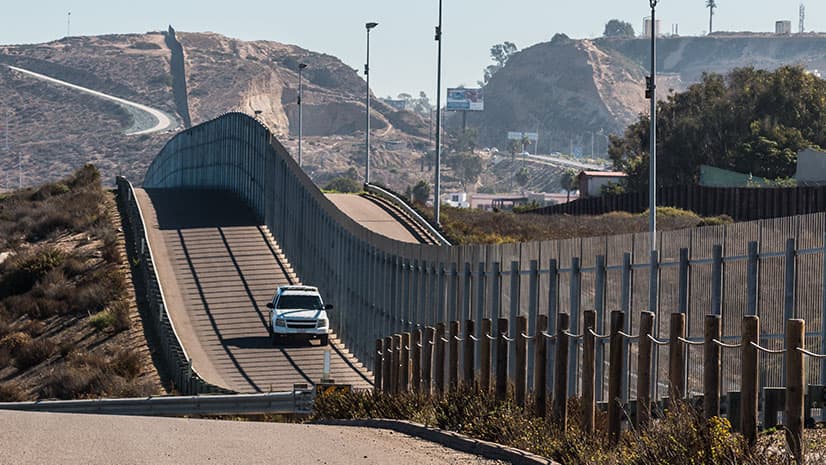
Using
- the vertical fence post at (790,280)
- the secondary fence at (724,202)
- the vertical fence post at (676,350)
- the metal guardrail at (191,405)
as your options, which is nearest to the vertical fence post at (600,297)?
the vertical fence post at (790,280)

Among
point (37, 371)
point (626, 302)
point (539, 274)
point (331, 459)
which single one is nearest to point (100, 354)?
point (37, 371)

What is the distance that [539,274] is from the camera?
2156 cm

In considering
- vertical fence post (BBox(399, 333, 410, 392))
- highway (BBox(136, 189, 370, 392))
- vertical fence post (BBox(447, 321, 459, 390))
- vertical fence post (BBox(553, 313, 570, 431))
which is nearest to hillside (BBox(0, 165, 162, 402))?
highway (BBox(136, 189, 370, 392))

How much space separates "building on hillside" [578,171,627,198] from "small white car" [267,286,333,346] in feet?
243

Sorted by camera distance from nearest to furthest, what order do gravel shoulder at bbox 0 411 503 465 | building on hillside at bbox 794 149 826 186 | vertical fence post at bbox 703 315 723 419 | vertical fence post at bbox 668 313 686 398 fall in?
vertical fence post at bbox 703 315 723 419 → vertical fence post at bbox 668 313 686 398 → gravel shoulder at bbox 0 411 503 465 → building on hillside at bbox 794 149 826 186

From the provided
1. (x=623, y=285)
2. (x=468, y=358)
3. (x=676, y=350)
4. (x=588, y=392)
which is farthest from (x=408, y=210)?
(x=676, y=350)

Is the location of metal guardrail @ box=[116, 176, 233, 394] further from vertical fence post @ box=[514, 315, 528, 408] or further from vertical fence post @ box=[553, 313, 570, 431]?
→ vertical fence post @ box=[553, 313, 570, 431]

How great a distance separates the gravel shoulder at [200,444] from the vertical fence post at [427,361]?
391 centimetres

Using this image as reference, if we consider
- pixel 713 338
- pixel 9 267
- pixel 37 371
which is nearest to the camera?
pixel 713 338

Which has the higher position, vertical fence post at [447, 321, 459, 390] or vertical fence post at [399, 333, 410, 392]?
vertical fence post at [447, 321, 459, 390]

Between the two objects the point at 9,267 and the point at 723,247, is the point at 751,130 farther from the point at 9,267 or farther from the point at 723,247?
the point at 723,247

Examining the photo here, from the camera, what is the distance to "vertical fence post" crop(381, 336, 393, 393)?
2296cm

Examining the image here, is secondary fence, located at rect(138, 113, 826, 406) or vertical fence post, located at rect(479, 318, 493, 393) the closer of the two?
secondary fence, located at rect(138, 113, 826, 406)

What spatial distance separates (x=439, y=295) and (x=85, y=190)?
57172mm
